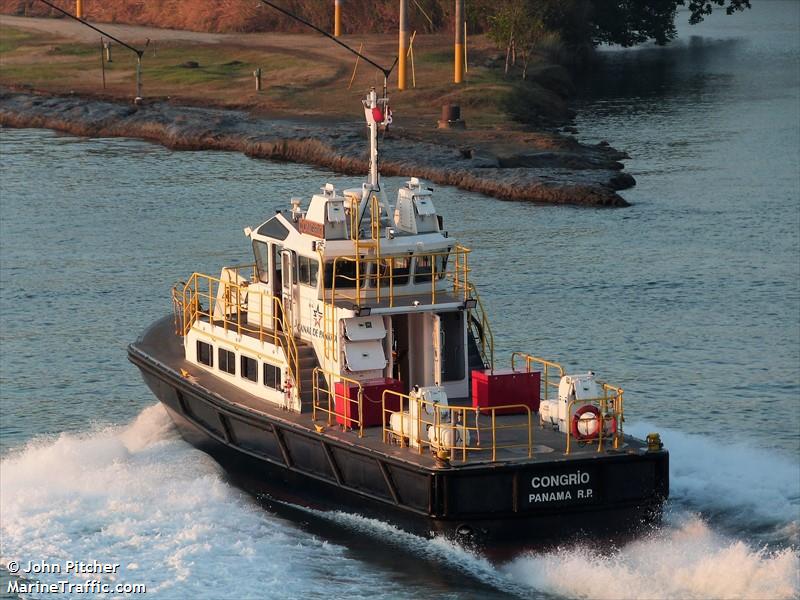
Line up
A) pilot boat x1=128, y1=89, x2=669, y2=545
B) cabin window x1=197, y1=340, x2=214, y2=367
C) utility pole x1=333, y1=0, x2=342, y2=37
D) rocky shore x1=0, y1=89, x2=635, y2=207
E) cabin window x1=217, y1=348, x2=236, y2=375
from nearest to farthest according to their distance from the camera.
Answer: pilot boat x1=128, y1=89, x2=669, y2=545
cabin window x1=217, y1=348, x2=236, y2=375
cabin window x1=197, y1=340, x2=214, y2=367
rocky shore x1=0, y1=89, x2=635, y2=207
utility pole x1=333, y1=0, x2=342, y2=37

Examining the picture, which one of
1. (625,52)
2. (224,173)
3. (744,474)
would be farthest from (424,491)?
(625,52)

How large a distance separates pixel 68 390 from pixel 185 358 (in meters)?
5.07

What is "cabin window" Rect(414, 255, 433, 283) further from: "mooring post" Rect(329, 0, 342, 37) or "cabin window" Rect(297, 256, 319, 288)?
"mooring post" Rect(329, 0, 342, 37)

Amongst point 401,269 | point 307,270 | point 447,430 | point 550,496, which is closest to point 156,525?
point 307,270

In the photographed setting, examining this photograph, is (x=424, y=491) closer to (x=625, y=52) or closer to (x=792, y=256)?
(x=792, y=256)

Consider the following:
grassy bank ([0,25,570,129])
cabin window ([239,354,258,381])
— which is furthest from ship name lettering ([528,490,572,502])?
grassy bank ([0,25,570,129])

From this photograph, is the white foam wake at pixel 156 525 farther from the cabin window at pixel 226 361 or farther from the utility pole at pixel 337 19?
the utility pole at pixel 337 19

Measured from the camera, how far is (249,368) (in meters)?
26.8

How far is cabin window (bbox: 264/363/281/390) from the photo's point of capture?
26.0 meters

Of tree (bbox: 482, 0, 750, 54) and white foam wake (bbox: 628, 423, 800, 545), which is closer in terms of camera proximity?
white foam wake (bbox: 628, 423, 800, 545)

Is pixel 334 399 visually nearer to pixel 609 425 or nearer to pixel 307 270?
pixel 307 270

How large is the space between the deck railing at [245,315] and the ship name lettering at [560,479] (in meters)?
4.55

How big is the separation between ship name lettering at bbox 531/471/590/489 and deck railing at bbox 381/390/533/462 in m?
0.46

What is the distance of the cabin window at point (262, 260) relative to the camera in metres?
27.3
